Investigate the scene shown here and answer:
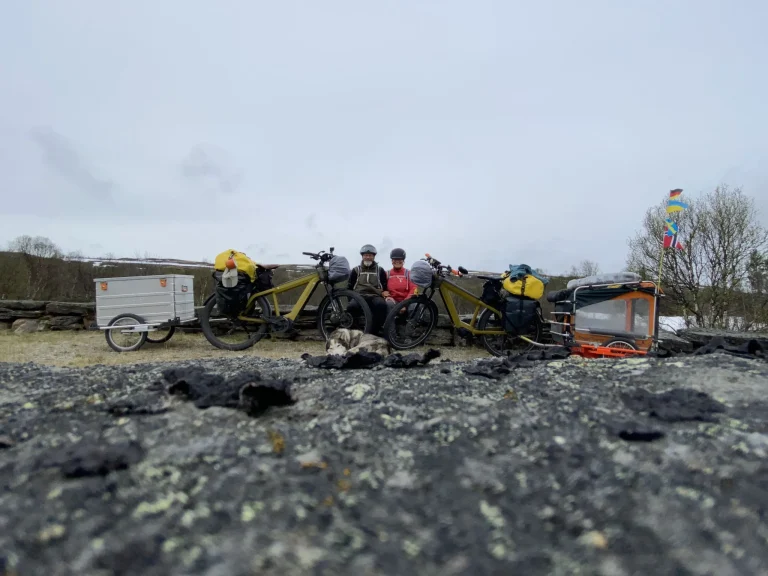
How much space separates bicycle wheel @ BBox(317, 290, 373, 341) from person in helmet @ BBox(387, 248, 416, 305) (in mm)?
665

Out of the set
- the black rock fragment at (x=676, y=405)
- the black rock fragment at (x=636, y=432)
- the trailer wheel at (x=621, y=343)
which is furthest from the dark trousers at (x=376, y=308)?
the black rock fragment at (x=636, y=432)

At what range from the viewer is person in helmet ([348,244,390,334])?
5.94 m

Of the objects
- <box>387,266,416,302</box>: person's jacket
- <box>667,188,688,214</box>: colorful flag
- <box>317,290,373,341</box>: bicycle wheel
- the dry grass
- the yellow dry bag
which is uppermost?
<box>667,188,688,214</box>: colorful flag

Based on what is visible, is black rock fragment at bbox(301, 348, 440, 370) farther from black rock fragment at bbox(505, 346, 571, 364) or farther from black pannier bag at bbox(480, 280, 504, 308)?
black pannier bag at bbox(480, 280, 504, 308)

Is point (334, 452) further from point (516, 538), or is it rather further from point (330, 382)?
point (330, 382)

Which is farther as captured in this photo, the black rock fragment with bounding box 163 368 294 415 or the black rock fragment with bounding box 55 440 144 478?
the black rock fragment with bounding box 163 368 294 415

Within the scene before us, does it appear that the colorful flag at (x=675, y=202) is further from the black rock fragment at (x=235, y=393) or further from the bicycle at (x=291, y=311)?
the black rock fragment at (x=235, y=393)

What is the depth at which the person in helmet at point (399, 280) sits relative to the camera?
6324 mm

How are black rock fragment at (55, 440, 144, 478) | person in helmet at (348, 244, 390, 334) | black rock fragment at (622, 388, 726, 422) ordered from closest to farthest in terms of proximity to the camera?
black rock fragment at (55, 440, 144, 478) < black rock fragment at (622, 388, 726, 422) < person in helmet at (348, 244, 390, 334)

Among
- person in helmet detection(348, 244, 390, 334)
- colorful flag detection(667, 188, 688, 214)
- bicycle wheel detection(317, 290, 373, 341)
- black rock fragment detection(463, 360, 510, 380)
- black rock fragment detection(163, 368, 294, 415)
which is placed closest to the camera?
black rock fragment detection(163, 368, 294, 415)

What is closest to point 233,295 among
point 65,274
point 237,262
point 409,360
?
point 237,262

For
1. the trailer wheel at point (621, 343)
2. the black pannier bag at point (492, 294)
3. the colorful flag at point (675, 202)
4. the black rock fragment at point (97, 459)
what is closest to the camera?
the black rock fragment at point (97, 459)

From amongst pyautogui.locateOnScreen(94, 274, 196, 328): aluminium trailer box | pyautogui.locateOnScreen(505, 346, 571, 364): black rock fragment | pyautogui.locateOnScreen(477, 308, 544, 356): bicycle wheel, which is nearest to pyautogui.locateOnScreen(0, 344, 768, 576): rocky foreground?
pyautogui.locateOnScreen(505, 346, 571, 364): black rock fragment

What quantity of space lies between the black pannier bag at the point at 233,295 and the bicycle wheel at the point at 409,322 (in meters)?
2.02
